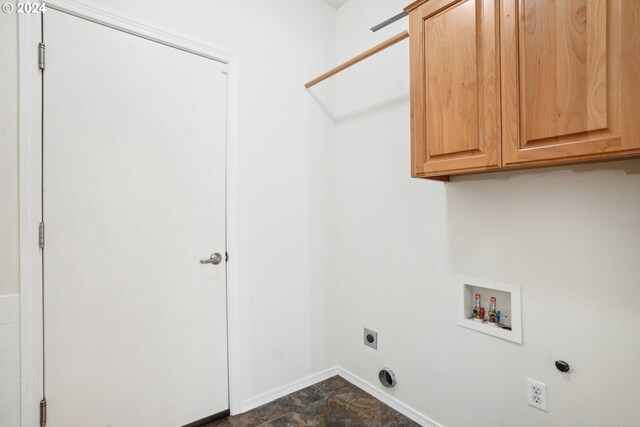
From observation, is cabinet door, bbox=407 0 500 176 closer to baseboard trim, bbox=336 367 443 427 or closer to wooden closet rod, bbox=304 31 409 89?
wooden closet rod, bbox=304 31 409 89

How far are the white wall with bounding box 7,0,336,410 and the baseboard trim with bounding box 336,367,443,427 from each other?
7.2 inches

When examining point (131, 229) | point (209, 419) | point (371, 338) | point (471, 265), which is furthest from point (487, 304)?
point (131, 229)

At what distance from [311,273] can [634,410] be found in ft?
5.61

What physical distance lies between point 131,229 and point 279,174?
3.09ft

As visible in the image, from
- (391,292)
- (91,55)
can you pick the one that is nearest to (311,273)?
(391,292)

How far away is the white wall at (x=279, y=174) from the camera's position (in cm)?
204

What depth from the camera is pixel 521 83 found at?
3.83 feet

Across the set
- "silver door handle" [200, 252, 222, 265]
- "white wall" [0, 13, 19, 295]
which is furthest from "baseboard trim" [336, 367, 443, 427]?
"white wall" [0, 13, 19, 295]

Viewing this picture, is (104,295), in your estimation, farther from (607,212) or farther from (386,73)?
(607,212)

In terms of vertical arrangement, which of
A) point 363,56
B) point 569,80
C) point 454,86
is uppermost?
point 363,56

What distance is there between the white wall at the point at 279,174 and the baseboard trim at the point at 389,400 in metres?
0.18

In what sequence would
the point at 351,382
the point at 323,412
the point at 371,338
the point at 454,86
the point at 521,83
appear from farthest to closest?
the point at 351,382, the point at 371,338, the point at 323,412, the point at 454,86, the point at 521,83

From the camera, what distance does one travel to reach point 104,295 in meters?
1.61

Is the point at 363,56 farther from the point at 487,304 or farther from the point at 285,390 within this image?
the point at 285,390
